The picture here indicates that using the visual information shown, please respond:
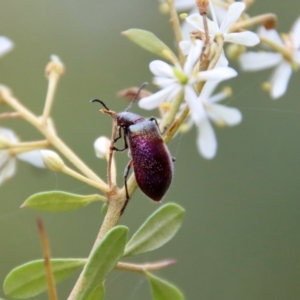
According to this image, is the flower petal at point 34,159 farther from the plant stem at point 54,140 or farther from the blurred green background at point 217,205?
the blurred green background at point 217,205

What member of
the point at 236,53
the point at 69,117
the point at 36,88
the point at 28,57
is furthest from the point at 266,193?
the point at 236,53

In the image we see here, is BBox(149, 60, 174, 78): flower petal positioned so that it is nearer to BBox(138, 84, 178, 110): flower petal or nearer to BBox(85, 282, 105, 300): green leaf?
BBox(138, 84, 178, 110): flower petal

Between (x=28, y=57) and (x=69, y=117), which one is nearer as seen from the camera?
(x=69, y=117)

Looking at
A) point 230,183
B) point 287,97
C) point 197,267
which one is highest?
point 287,97

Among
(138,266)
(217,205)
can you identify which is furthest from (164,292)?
(217,205)

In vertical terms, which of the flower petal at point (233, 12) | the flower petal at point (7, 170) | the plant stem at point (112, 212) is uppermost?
the flower petal at point (233, 12)

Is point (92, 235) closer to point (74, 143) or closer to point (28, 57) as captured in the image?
point (74, 143)

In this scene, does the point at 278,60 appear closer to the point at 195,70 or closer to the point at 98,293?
the point at 195,70

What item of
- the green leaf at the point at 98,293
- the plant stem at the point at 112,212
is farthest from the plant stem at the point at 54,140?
the green leaf at the point at 98,293
